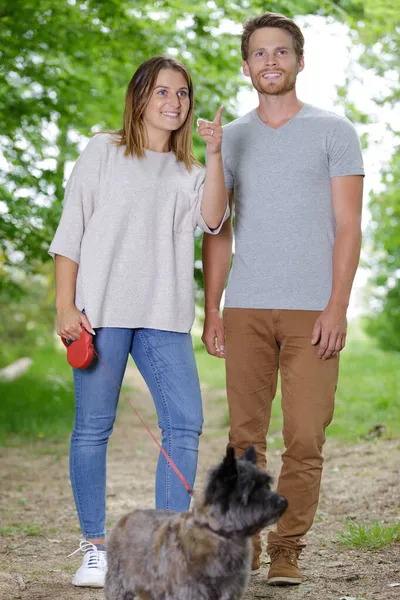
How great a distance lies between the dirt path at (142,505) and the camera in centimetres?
420

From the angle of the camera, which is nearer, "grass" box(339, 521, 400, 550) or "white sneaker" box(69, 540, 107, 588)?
"white sneaker" box(69, 540, 107, 588)

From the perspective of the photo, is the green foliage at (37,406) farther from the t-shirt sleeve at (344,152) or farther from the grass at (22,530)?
the t-shirt sleeve at (344,152)

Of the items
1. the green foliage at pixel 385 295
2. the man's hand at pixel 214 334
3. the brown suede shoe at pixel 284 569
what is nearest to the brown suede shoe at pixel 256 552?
the brown suede shoe at pixel 284 569

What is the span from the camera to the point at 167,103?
162 inches

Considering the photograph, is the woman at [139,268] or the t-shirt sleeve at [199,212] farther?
the t-shirt sleeve at [199,212]

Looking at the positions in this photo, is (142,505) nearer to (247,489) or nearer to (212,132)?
(212,132)

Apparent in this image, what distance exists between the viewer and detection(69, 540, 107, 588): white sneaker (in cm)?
413

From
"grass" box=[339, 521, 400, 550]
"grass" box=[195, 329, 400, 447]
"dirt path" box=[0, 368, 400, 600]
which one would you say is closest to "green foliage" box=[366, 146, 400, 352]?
"grass" box=[195, 329, 400, 447]

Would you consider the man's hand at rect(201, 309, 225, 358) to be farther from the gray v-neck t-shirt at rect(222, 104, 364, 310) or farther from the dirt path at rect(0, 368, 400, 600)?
the dirt path at rect(0, 368, 400, 600)

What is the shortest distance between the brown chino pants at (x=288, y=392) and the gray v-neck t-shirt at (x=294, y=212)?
0.36 feet

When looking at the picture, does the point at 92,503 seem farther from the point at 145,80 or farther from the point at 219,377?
the point at 219,377

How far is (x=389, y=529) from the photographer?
16.6 feet

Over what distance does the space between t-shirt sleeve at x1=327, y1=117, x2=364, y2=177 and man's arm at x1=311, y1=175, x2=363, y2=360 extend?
0.04 metres

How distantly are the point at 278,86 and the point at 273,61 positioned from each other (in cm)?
13
